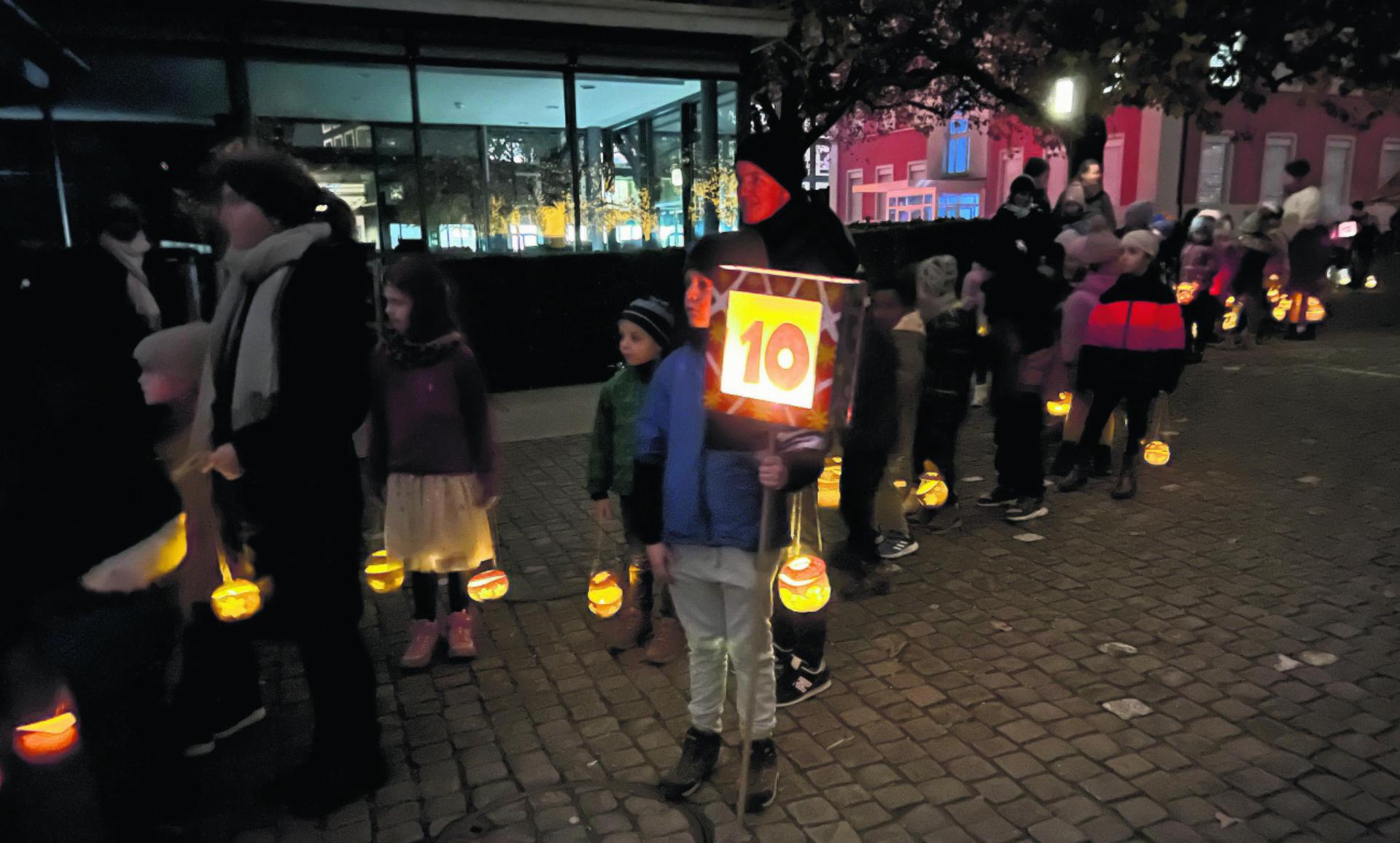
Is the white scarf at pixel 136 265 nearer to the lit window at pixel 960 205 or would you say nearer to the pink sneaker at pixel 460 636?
the pink sneaker at pixel 460 636

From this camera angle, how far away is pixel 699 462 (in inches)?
120

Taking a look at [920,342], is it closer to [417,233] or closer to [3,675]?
[3,675]

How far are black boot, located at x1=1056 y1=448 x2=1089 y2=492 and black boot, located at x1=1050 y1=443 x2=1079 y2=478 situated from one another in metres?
0.09

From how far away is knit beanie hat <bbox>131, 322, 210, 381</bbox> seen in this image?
3.16 metres

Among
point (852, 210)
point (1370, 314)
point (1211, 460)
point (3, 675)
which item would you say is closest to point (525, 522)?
point (3, 675)

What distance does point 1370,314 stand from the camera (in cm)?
1598

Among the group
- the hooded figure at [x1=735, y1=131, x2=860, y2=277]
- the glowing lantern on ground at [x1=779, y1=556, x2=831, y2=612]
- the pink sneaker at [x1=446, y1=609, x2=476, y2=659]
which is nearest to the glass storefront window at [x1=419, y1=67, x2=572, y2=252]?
the pink sneaker at [x1=446, y1=609, x2=476, y2=659]

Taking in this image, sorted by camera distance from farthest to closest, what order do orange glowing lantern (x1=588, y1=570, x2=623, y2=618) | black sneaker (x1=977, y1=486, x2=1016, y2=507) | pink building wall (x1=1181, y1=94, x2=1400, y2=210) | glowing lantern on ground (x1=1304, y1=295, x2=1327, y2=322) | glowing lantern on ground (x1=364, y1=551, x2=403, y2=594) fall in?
1. pink building wall (x1=1181, y1=94, x2=1400, y2=210)
2. glowing lantern on ground (x1=1304, y1=295, x2=1327, y2=322)
3. black sneaker (x1=977, y1=486, x2=1016, y2=507)
4. orange glowing lantern (x1=588, y1=570, x2=623, y2=618)
5. glowing lantern on ground (x1=364, y1=551, x2=403, y2=594)

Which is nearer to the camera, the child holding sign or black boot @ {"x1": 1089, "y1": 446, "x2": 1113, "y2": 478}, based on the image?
the child holding sign

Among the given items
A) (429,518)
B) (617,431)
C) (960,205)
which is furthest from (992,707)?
(960,205)

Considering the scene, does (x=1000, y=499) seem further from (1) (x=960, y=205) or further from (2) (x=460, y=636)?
(1) (x=960, y=205)

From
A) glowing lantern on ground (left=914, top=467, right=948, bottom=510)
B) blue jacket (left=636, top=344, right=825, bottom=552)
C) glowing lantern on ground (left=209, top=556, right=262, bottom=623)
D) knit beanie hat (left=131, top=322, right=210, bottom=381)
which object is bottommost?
glowing lantern on ground (left=914, top=467, right=948, bottom=510)

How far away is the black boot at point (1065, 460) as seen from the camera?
7.00 m

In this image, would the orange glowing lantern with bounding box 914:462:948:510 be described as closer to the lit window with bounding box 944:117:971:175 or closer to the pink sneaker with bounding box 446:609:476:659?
the pink sneaker with bounding box 446:609:476:659
